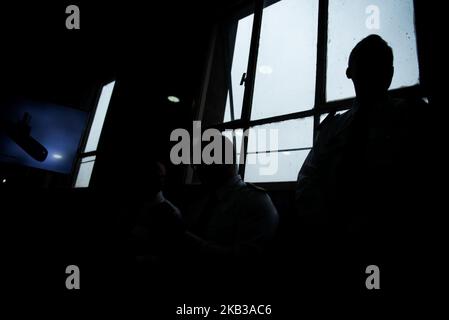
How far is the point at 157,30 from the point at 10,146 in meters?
2.98

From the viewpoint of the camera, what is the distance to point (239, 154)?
242 centimetres

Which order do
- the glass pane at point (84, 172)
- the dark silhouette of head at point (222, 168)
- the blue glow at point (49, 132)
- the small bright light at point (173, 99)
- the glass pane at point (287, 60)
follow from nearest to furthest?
the dark silhouette of head at point (222, 168) → the glass pane at point (287, 60) → the small bright light at point (173, 99) → the blue glow at point (49, 132) → the glass pane at point (84, 172)

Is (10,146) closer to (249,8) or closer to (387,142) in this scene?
(249,8)

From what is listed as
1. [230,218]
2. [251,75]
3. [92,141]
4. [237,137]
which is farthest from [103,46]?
[230,218]

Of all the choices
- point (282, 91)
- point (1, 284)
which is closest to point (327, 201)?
point (282, 91)

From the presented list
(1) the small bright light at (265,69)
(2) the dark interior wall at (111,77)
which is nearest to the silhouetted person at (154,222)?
(2) the dark interior wall at (111,77)

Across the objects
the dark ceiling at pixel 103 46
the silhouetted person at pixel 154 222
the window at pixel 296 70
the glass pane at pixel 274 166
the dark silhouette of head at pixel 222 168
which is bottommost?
the silhouetted person at pixel 154 222

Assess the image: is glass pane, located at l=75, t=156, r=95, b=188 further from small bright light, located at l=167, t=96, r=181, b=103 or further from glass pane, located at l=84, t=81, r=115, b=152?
small bright light, located at l=167, t=96, r=181, b=103

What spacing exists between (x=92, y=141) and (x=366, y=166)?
16.4 feet

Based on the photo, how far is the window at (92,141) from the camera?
460cm

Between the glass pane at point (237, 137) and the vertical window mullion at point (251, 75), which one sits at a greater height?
the vertical window mullion at point (251, 75)

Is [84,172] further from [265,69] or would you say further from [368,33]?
[368,33]

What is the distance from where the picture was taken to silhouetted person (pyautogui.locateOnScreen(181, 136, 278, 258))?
133cm

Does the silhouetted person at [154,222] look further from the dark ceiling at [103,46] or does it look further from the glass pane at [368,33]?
the glass pane at [368,33]
